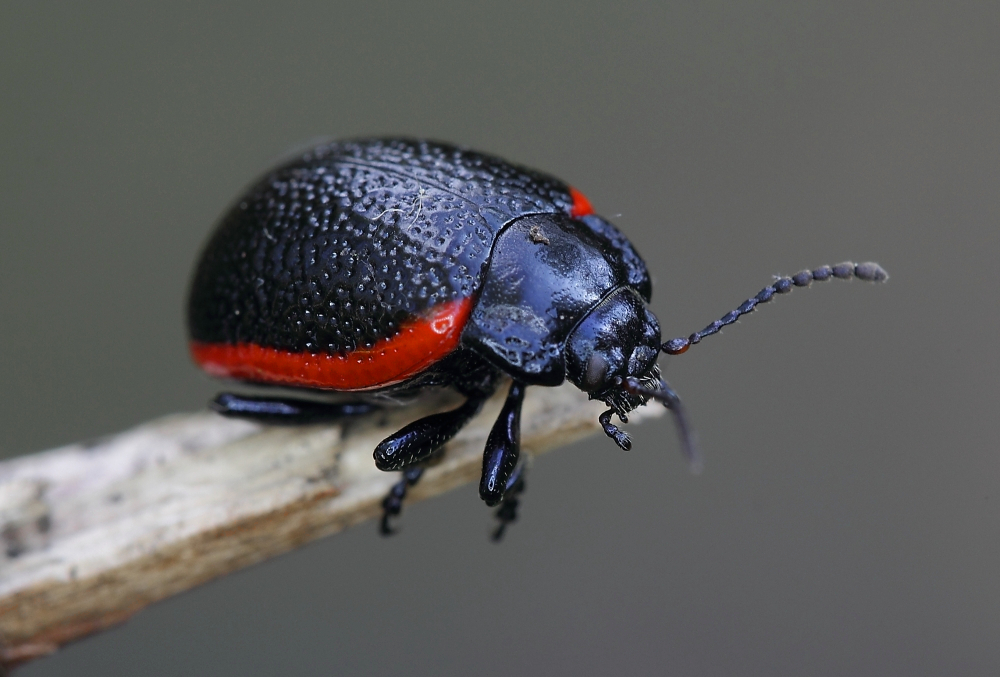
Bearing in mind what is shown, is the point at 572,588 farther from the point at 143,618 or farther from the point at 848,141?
the point at 848,141

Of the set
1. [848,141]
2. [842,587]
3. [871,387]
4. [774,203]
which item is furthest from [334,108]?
[842,587]

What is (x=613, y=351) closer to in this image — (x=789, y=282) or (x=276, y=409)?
(x=789, y=282)

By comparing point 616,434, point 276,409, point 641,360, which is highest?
point 641,360

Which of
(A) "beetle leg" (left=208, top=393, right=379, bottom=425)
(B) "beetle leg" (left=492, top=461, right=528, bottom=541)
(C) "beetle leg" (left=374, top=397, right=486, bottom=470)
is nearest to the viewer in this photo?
(C) "beetle leg" (left=374, top=397, right=486, bottom=470)

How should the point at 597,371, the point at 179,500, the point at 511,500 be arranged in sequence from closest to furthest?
the point at 597,371
the point at 179,500
the point at 511,500

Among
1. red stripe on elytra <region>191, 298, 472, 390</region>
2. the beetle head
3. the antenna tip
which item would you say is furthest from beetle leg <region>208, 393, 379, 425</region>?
the antenna tip

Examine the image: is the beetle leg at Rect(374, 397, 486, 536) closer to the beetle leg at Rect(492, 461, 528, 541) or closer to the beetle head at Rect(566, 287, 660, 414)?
the beetle leg at Rect(492, 461, 528, 541)

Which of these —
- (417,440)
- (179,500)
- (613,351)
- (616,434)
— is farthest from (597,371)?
(179,500)

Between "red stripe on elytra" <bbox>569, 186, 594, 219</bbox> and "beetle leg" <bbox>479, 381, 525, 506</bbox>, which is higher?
"red stripe on elytra" <bbox>569, 186, 594, 219</bbox>
